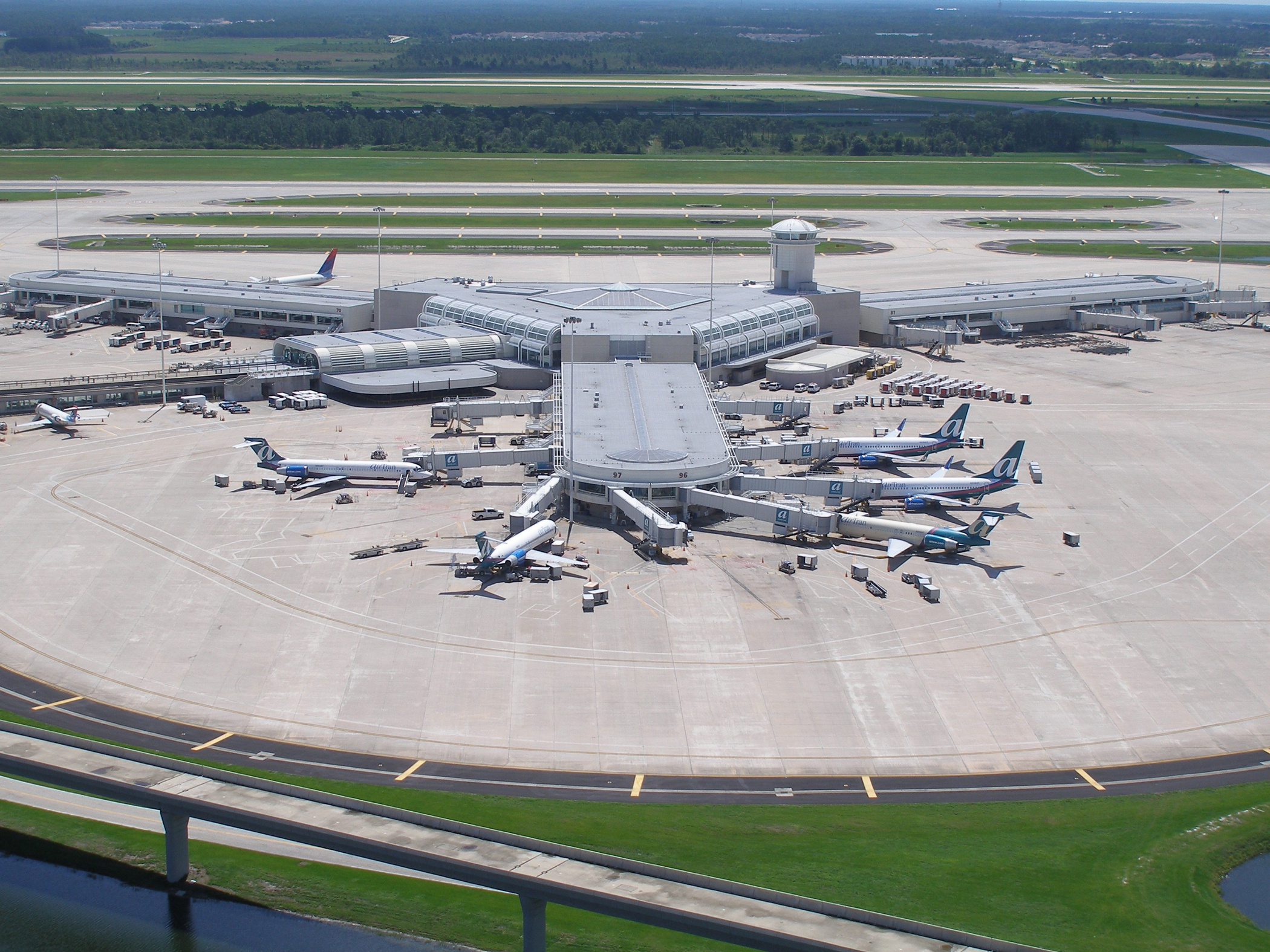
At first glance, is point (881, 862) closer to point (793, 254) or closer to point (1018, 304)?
point (793, 254)

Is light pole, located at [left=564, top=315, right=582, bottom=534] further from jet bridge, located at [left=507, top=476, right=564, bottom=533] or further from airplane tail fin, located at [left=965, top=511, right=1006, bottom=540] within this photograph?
airplane tail fin, located at [left=965, top=511, right=1006, bottom=540]

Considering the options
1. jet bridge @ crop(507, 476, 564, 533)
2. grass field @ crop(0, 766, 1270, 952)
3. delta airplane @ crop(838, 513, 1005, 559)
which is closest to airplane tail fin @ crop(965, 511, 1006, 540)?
delta airplane @ crop(838, 513, 1005, 559)

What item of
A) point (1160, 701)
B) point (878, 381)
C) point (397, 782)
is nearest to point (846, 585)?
point (1160, 701)

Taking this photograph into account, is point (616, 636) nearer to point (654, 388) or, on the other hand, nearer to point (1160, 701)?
point (1160, 701)

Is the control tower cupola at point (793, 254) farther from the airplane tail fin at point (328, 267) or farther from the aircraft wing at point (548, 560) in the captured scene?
the aircraft wing at point (548, 560)

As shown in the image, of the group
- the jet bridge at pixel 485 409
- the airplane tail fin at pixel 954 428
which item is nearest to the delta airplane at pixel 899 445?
the airplane tail fin at pixel 954 428

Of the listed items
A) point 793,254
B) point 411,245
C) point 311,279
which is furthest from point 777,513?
point 411,245

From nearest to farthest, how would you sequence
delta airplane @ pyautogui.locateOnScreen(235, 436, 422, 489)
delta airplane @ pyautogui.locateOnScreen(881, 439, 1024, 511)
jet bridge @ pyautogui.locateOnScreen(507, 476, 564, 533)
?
1. jet bridge @ pyautogui.locateOnScreen(507, 476, 564, 533)
2. delta airplane @ pyautogui.locateOnScreen(881, 439, 1024, 511)
3. delta airplane @ pyautogui.locateOnScreen(235, 436, 422, 489)
